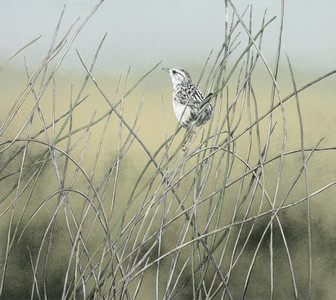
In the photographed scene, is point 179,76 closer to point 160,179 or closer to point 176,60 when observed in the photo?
point 176,60

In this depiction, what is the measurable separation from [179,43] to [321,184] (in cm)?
83

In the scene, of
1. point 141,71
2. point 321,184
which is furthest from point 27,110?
point 321,184

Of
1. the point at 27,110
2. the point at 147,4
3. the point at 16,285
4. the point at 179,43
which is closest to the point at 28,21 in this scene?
the point at 27,110

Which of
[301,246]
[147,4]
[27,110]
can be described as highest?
[147,4]

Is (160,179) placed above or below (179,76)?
below

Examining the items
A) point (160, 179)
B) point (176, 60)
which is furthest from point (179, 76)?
point (160, 179)

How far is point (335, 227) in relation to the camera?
7.01ft

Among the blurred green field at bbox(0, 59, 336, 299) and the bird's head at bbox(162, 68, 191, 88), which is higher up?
the bird's head at bbox(162, 68, 191, 88)

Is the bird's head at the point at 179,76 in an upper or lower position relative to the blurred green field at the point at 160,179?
upper

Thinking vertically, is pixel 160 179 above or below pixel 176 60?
below

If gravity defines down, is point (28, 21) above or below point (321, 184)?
above

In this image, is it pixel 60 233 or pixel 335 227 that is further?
pixel 60 233

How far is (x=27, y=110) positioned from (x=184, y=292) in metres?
1.08

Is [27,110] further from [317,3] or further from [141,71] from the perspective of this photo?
[317,3]
